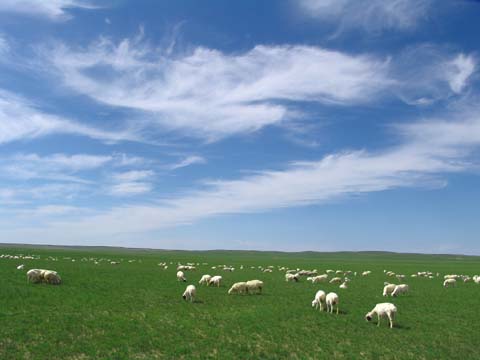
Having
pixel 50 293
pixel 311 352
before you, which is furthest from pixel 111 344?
pixel 50 293

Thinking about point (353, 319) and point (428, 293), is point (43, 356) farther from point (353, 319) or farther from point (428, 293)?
point (428, 293)

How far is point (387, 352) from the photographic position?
16.8 meters

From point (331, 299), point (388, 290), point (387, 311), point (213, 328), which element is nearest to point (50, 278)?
point (213, 328)

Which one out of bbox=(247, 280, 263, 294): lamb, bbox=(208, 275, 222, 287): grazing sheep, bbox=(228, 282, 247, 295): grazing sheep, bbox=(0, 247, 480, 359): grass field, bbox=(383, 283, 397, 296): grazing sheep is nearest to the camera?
bbox=(0, 247, 480, 359): grass field

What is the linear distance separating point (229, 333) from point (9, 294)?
53.6ft

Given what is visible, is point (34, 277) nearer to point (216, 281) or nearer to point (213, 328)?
point (216, 281)

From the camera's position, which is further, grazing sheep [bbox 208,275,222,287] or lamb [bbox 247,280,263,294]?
grazing sheep [bbox 208,275,222,287]

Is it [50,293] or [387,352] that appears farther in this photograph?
[50,293]

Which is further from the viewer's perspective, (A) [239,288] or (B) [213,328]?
(A) [239,288]

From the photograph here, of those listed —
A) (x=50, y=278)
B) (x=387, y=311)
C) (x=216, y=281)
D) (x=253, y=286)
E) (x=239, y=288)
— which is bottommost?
(x=216, y=281)

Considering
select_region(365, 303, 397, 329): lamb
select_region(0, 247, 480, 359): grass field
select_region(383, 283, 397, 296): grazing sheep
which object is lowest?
select_region(0, 247, 480, 359): grass field

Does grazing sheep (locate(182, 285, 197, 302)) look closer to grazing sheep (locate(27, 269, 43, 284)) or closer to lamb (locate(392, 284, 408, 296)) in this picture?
grazing sheep (locate(27, 269, 43, 284))

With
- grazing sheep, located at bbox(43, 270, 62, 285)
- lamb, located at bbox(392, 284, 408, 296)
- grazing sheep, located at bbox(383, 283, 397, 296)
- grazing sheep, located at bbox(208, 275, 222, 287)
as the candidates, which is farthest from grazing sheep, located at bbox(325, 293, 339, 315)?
grazing sheep, located at bbox(43, 270, 62, 285)

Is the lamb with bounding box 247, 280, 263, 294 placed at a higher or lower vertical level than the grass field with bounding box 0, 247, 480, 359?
higher
